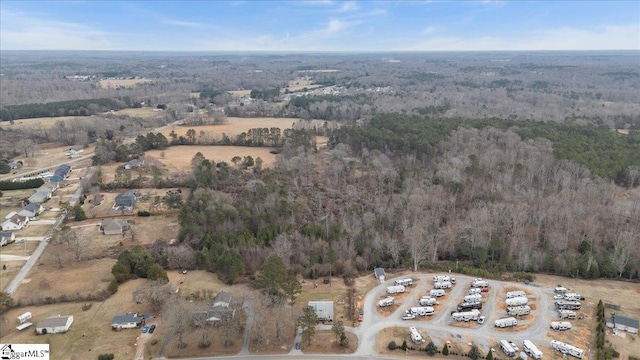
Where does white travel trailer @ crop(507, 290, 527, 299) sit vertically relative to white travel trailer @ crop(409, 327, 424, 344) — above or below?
above

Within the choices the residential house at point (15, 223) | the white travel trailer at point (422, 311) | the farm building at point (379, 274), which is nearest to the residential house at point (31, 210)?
the residential house at point (15, 223)

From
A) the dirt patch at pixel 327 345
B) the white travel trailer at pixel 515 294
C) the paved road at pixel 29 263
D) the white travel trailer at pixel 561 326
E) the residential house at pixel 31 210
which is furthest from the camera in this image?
the residential house at pixel 31 210

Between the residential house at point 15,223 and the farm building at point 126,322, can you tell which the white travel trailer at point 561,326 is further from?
the residential house at point 15,223

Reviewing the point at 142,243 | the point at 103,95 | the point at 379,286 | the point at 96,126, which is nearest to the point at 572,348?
the point at 379,286

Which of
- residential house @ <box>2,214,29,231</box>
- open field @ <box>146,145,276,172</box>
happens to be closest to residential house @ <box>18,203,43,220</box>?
residential house @ <box>2,214,29,231</box>

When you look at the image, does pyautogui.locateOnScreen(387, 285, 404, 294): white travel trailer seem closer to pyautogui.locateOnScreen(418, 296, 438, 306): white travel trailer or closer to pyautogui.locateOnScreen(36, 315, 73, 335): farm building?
pyautogui.locateOnScreen(418, 296, 438, 306): white travel trailer

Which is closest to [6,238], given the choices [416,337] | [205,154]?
[205,154]

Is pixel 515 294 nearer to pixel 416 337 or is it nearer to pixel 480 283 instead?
pixel 480 283
